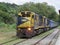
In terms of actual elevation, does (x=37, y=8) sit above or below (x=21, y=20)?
above

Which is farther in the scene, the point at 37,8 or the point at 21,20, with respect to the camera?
the point at 37,8

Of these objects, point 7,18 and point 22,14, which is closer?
point 22,14

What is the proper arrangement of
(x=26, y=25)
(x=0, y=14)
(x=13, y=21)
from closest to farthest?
(x=26, y=25) → (x=0, y=14) → (x=13, y=21)

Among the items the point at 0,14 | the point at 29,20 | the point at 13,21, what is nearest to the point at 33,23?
the point at 29,20

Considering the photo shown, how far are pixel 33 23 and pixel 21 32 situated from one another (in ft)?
6.73

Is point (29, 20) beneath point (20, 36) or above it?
above

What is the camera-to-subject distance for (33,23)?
94.9ft

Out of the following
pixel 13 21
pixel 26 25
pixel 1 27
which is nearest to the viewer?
pixel 26 25

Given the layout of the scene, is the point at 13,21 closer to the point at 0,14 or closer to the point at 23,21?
the point at 0,14

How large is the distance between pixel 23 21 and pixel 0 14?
26.1m

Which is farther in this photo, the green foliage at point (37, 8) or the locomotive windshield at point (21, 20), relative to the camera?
the green foliage at point (37, 8)

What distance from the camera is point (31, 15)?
93.1 ft

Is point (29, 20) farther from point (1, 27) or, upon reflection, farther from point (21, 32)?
point (1, 27)

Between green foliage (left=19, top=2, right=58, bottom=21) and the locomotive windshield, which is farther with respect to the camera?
green foliage (left=19, top=2, right=58, bottom=21)
